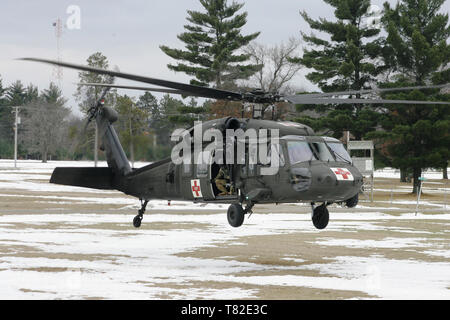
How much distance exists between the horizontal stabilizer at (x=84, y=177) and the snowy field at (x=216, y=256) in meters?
2.02

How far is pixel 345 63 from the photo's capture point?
5269cm

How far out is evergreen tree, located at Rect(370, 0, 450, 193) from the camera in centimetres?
5025

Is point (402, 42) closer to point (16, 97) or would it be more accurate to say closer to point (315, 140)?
point (315, 140)

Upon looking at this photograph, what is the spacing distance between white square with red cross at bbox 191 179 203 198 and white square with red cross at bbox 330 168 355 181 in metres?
4.26

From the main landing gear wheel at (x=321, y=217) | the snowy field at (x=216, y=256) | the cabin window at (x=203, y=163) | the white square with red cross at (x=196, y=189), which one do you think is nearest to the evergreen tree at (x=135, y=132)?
the snowy field at (x=216, y=256)

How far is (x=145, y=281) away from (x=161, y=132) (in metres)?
7.49

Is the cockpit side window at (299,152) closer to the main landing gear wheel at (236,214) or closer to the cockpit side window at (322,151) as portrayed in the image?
the cockpit side window at (322,151)

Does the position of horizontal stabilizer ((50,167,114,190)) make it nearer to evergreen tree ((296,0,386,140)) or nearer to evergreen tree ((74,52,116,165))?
evergreen tree ((296,0,386,140))

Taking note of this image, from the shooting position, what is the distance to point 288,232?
26375mm

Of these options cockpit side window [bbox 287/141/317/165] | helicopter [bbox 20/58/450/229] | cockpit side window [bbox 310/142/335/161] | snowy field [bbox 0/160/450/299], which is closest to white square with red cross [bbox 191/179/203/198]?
helicopter [bbox 20/58/450/229]

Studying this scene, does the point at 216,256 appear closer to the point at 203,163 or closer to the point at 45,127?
the point at 203,163

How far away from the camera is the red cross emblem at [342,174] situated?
48.8 ft
